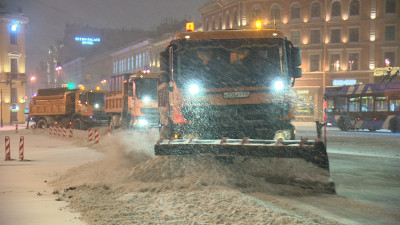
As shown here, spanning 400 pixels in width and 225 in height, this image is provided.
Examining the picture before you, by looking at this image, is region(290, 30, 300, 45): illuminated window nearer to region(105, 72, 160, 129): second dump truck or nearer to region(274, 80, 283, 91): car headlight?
region(105, 72, 160, 129): second dump truck

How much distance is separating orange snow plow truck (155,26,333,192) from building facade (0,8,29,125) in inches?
2225

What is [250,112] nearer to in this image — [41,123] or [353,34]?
[41,123]

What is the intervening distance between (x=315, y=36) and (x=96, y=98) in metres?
31.7

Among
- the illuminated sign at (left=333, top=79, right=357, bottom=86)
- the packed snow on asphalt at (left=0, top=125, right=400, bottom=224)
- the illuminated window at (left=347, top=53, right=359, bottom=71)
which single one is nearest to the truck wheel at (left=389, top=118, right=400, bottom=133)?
the packed snow on asphalt at (left=0, top=125, right=400, bottom=224)

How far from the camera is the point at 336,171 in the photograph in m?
11.2

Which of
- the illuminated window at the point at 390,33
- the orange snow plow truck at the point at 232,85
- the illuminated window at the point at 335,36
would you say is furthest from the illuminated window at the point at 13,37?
the orange snow plow truck at the point at 232,85

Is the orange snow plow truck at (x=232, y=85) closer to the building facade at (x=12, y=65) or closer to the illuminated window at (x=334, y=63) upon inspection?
the illuminated window at (x=334, y=63)

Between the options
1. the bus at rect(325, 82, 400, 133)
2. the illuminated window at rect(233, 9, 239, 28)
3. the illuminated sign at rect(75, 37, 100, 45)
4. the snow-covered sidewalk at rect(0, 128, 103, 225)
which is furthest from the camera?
the illuminated sign at rect(75, 37, 100, 45)

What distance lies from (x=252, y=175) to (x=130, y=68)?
2835 inches

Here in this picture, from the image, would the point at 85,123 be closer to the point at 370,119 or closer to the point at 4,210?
the point at 370,119

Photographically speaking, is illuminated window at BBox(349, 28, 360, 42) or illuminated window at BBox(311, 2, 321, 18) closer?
illuminated window at BBox(349, 28, 360, 42)

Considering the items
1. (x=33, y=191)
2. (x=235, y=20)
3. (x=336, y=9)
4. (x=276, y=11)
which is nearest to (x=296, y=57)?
(x=33, y=191)

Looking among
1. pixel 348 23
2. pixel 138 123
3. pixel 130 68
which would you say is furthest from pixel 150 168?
pixel 130 68

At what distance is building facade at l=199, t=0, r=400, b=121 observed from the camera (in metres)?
52.0
